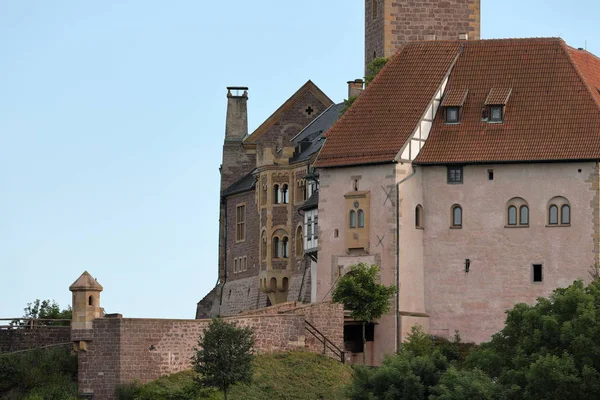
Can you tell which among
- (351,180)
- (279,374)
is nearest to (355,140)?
(351,180)

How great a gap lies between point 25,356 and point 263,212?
31243mm

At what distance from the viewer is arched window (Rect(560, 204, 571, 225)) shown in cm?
9562

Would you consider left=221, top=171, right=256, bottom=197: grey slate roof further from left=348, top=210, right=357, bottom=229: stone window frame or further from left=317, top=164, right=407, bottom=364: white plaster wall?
left=348, top=210, right=357, bottom=229: stone window frame

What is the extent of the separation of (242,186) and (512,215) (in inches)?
1064

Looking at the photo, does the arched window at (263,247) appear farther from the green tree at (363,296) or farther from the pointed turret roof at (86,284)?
the pointed turret roof at (86,284)

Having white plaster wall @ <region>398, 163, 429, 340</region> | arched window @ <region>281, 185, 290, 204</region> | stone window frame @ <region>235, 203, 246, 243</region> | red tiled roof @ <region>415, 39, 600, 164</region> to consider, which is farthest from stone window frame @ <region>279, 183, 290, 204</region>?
white plaster wall @ <region>398, 163, 429, 340</region>

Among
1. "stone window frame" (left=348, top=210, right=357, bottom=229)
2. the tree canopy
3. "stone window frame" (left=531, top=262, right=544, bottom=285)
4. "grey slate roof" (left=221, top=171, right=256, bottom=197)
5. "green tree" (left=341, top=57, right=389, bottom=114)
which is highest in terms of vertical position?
"green tree" (left=341, top=57, right=389, bottom=114)

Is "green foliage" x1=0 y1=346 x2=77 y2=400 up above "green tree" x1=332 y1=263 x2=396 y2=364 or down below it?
below

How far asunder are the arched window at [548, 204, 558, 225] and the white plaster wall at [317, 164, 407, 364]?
5710 millimetres

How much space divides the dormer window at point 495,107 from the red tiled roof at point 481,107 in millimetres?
184

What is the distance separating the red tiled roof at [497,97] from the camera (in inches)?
3856

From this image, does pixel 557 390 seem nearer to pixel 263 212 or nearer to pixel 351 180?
pixel 351 180

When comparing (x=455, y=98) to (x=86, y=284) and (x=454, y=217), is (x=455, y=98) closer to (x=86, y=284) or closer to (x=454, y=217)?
(x=454, y=217)

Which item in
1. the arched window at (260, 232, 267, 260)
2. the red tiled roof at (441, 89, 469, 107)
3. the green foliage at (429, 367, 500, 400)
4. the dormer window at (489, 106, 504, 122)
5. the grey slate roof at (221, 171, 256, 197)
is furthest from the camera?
the grey slate roof at (221, 171, 256, 197)
